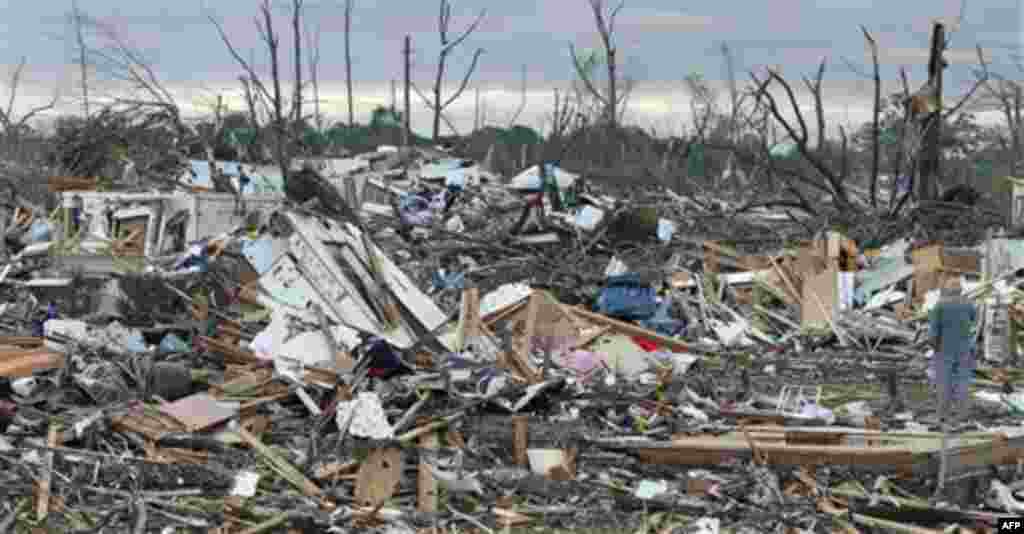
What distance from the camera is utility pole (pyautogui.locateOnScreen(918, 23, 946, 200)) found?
18203mm

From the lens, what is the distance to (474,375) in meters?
8.43

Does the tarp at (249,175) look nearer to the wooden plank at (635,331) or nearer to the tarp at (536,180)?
the tarp at (536,180)

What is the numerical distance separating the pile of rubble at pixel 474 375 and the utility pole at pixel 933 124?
3.38m

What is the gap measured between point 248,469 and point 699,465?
259cm

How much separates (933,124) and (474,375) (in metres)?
12.0

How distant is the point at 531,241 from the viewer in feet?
49.3

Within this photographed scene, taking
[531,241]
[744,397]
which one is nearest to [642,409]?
[744,397]

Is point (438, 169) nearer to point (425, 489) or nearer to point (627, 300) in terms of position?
point (627, 300)

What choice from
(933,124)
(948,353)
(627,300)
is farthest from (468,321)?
(933,124)

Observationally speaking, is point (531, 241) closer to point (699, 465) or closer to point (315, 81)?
point (699, 465)

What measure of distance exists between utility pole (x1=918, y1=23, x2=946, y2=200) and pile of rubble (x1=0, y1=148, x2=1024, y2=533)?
3.38 m

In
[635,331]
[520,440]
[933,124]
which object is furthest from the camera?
[933,124]

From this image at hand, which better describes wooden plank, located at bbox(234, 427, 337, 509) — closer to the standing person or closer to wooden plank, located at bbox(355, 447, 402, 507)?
wooden plank, located at bbox(355, 447, 402, 507)

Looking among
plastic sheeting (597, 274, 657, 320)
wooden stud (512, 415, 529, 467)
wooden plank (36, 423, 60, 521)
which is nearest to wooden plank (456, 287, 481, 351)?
plastic sheeting (597, 274, 657, 320)
